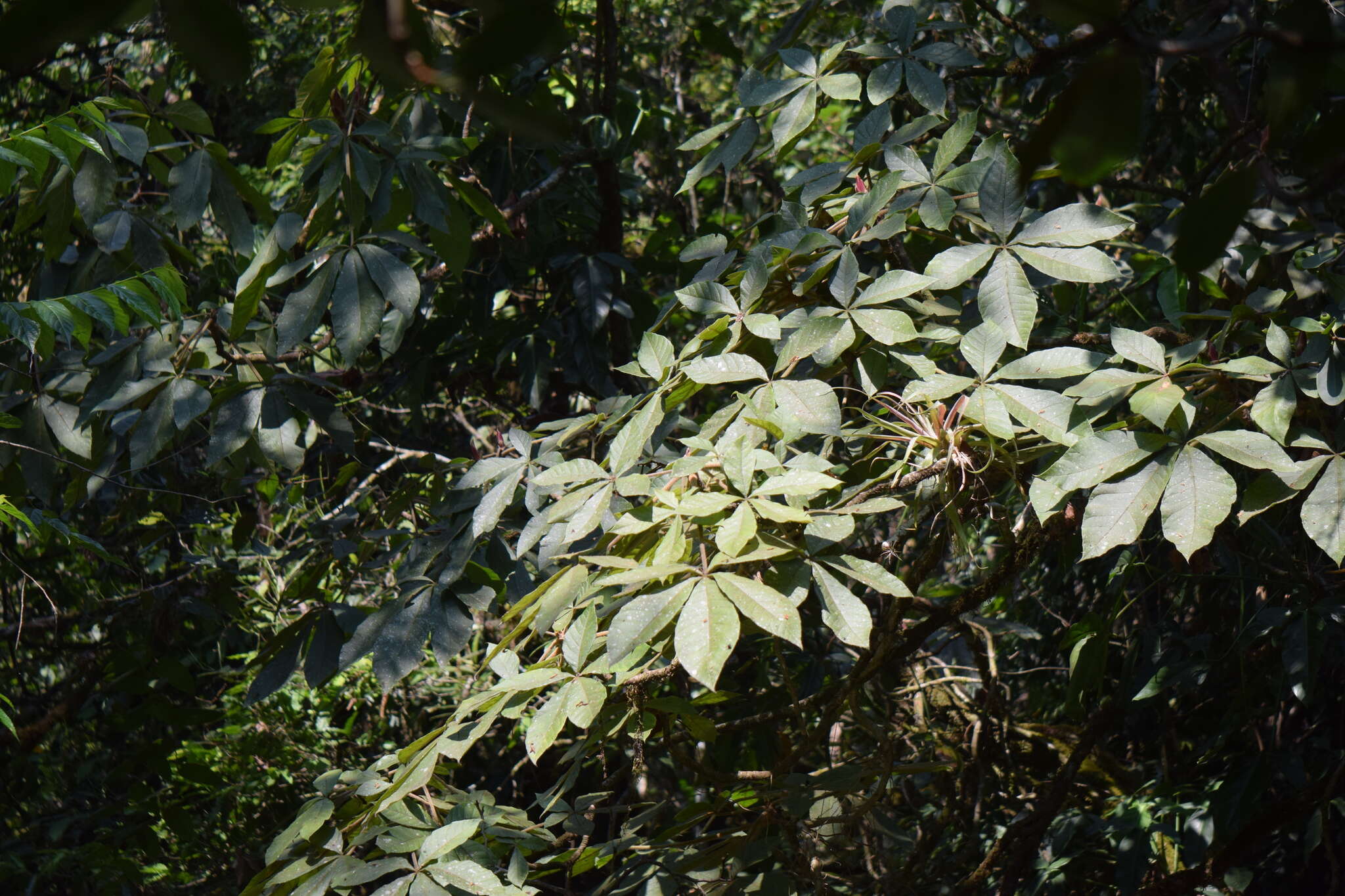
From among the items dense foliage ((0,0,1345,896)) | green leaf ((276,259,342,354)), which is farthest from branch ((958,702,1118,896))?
green leaf ((276,259,342,354))

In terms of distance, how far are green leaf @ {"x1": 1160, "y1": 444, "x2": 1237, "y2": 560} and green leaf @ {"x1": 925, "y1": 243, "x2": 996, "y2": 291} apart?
1.12 feet

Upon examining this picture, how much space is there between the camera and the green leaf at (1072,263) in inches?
46.8

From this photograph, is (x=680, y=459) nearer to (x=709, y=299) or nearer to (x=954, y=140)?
(x=709, y=299)

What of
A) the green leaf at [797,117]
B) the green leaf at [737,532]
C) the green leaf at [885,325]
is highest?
the green leaf at [797,117]

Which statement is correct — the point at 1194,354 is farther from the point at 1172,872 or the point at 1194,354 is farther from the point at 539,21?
the point at 1172,872

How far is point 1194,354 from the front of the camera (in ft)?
3.75

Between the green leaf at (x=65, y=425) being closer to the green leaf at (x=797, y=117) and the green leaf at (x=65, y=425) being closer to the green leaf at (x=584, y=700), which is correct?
the green leaf at (x=584, y=700)

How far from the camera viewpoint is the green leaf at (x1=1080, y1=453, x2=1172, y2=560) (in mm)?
1041

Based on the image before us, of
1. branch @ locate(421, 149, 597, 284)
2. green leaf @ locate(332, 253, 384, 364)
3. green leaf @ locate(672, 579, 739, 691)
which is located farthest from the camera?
branch @ locate(421, 149, 597, 284)

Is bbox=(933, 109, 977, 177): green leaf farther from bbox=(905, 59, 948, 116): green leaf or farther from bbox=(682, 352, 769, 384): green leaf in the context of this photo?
bbox=(682, 352, 769, 384): green leaf

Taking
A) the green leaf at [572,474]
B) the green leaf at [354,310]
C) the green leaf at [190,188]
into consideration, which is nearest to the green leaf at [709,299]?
the green leaf at [572,474]

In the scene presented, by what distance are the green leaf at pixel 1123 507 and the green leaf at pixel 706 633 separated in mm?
402

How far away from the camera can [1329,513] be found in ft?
3.51

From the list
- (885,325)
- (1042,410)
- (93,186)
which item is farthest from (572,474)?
(93,186)
